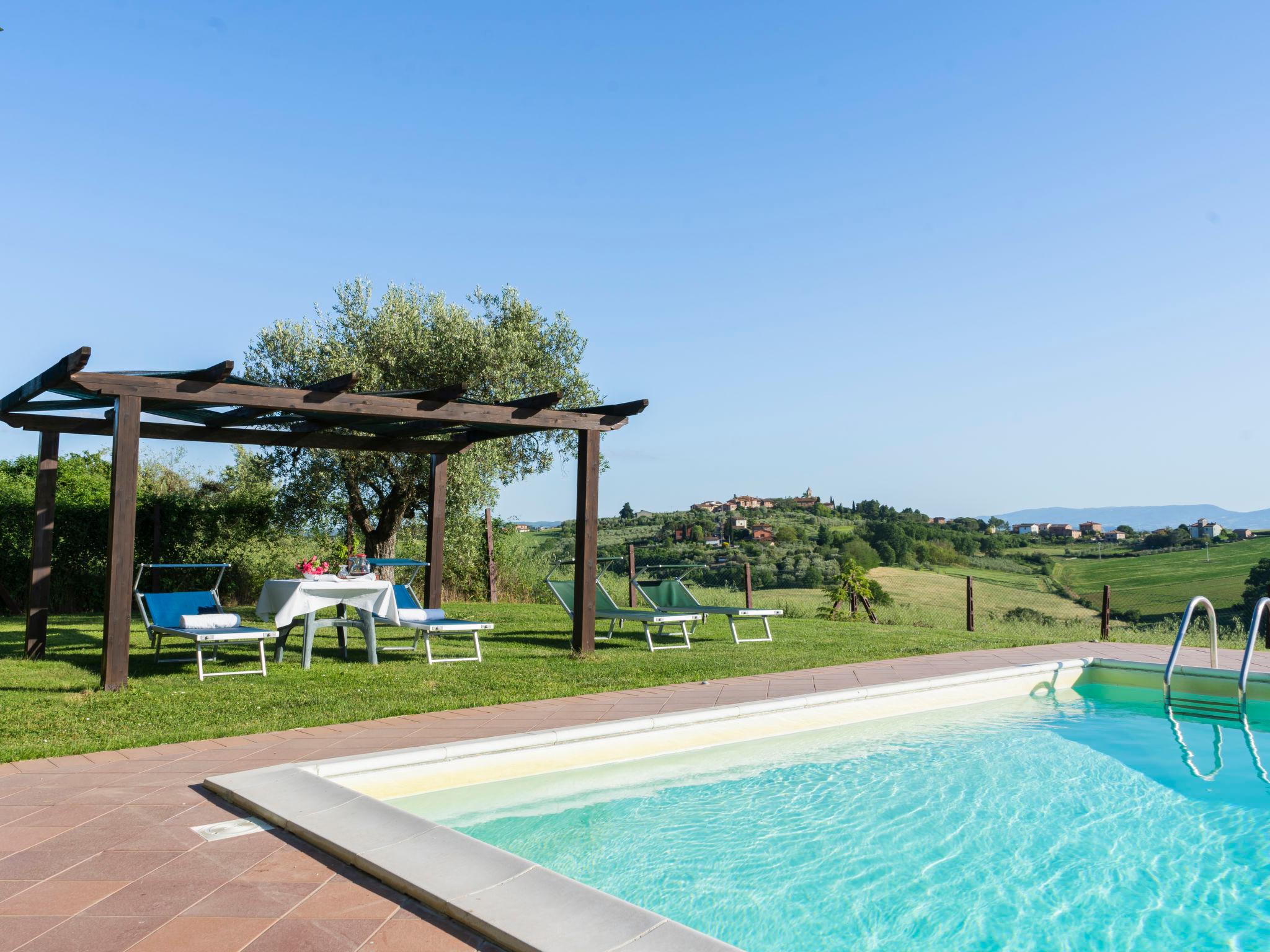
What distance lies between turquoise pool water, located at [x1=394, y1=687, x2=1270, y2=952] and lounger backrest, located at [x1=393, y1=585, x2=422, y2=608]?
4236 millimetres

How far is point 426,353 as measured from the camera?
42.3 ft

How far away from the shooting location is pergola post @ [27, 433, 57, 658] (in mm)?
8289

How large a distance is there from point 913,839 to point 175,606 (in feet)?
21.8

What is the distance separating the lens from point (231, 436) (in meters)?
9.75

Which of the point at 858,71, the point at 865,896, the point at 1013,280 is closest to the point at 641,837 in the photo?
the point at 865,896

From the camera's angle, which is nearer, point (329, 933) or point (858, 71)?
point (329, 933)

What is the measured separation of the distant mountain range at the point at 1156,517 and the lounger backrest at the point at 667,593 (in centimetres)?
2938

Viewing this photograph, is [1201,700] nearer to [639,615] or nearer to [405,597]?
[639,615]

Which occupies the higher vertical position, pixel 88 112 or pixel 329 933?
pixel 88 112

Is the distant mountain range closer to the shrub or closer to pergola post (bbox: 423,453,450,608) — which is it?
the shrub

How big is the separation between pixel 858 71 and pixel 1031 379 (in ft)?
42.9

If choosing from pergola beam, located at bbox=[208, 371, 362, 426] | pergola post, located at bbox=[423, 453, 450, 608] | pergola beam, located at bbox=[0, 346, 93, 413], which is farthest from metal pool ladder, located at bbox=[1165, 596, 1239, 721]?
pergola beam, located at bbox=[0, 346, 93, 413]

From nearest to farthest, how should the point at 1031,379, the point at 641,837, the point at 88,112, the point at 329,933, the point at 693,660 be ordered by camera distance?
the point at 329,933 < the point at 641,837 < the point at 693,660 < the point at 88,112 < the point at 1031,379

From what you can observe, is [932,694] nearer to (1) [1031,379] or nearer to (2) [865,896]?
(2) [865,896]
